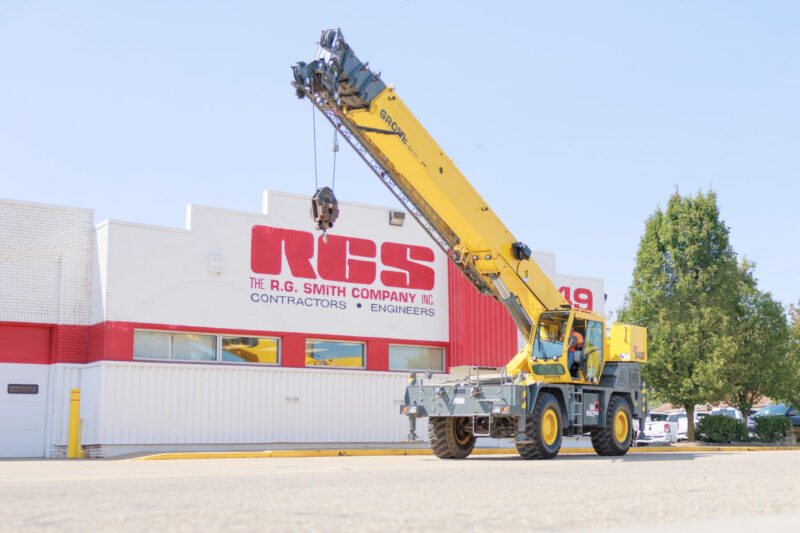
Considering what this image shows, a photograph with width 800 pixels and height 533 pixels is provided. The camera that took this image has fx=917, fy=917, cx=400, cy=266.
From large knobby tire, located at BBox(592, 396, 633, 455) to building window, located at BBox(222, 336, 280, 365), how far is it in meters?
9.03

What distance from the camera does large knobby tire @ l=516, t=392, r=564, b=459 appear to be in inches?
669

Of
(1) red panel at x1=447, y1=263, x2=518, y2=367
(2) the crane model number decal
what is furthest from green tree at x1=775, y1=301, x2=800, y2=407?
(2) the crane model number decal

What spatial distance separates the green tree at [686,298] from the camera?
33656 millimetres

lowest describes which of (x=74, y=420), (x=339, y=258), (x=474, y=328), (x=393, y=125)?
(x=74, y=420)

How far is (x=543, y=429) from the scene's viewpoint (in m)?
17.3

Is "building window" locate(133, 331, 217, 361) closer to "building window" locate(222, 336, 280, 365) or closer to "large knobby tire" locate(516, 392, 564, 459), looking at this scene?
"building window" locate(222, 336, 280, 365)

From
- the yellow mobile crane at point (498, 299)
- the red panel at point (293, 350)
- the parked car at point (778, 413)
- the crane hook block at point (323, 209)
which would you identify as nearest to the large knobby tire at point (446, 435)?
the yellow mobile crane at point (498, 299)

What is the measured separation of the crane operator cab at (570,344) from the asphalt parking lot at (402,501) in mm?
6395

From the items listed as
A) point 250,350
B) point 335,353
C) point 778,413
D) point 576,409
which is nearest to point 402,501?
point 576,409

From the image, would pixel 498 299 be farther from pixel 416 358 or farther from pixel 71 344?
pixel 71 344

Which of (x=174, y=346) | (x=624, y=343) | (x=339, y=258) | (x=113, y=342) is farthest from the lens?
(x=339, y=258)

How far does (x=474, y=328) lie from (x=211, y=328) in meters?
8.29

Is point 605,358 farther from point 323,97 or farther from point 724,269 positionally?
point 724,269

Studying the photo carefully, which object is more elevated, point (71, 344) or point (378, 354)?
point (71, 344)
